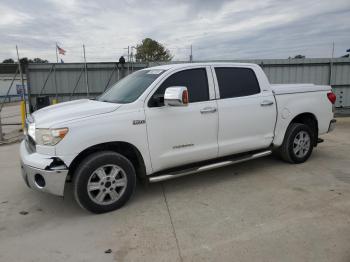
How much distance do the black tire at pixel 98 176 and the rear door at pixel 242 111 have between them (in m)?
1.51

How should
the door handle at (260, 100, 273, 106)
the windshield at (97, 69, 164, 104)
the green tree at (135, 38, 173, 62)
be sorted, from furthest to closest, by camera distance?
1. the green tree at (135, 38, 173, 62)
2. the door handle at (260, 100, 273, 106)
3. the windshield at (97, 69, 164, 104)

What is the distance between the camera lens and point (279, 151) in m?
5.54

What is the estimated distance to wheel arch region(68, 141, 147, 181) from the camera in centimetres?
368

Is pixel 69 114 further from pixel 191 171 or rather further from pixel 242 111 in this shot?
pixel 242 111

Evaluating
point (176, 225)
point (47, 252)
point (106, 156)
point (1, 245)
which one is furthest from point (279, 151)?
point (1, 245)

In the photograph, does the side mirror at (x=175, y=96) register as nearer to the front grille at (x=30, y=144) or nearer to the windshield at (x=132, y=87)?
the windshield at (x=132, y=87)

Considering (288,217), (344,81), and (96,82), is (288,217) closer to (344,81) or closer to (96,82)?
(96,82)

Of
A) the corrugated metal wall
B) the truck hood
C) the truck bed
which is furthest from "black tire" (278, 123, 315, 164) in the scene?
the corrugated metal wall

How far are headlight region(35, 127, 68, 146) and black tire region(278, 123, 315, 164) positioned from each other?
12.3 ft

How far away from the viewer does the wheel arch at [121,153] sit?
12.1ft

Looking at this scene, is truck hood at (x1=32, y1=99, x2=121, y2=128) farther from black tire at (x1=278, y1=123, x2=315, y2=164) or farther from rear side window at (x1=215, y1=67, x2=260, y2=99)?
black tire at (x1=278, y1=123, x2=315, y2=164)

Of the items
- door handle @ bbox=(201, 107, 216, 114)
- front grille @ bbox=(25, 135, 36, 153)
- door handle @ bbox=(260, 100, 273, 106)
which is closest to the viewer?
front grille @ bbox=(25, 135, 36, 153)

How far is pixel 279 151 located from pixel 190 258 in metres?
3.34

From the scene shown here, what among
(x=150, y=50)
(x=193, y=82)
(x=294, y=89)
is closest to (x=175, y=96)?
(x=193, y=82)
